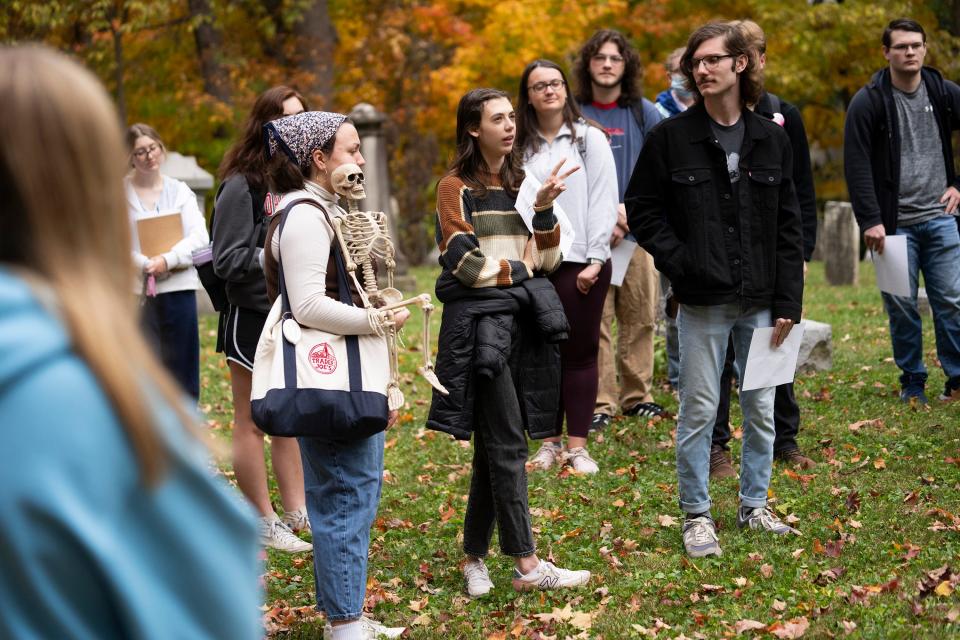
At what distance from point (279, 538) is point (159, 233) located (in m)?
2.14

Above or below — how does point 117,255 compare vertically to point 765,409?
above

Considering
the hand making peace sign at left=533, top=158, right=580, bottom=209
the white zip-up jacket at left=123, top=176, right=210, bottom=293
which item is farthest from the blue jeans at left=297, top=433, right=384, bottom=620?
the white zip-up jacket at left=123, top=176, right=210, bottom=293

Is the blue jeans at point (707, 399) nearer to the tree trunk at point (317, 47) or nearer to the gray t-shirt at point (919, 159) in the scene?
the gray t-shirt at point (919, 159)

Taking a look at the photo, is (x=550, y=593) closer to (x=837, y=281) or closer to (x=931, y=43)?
(x=837, y=281)

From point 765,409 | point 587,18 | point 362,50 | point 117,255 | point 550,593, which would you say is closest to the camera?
point 117,255

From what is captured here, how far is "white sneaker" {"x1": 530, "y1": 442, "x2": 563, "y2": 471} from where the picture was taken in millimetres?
7266

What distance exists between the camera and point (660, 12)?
73.9ft

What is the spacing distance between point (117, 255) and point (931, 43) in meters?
20.0

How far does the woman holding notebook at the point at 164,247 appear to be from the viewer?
711 cm

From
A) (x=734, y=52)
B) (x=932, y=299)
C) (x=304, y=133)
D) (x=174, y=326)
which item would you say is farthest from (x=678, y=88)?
(x=304, y=133)

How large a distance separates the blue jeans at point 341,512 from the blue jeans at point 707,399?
5.57ft

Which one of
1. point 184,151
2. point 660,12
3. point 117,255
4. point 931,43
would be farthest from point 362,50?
point 117,255

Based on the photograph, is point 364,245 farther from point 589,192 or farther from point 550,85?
point 589,192

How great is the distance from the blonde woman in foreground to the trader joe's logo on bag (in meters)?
2.51
